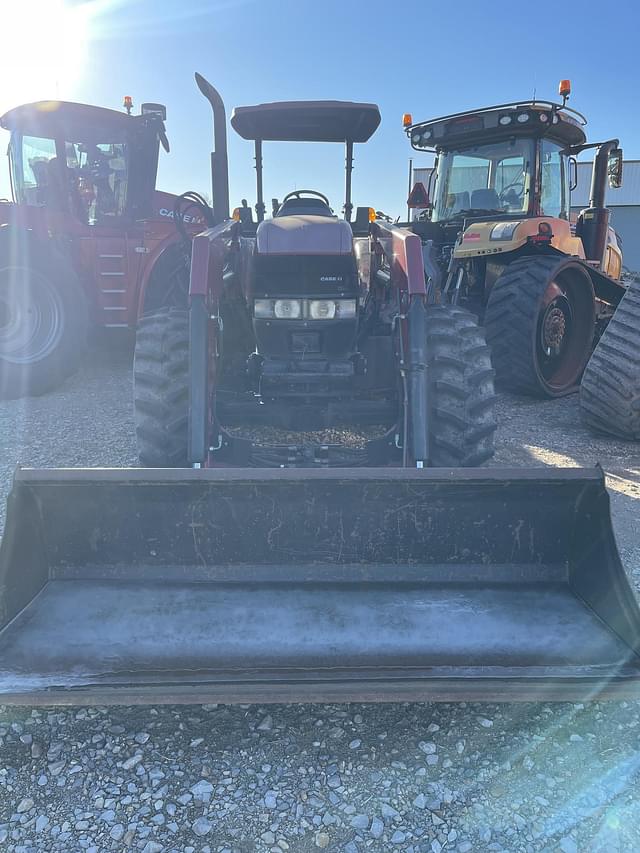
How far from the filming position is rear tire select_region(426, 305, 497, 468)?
10.7 ft

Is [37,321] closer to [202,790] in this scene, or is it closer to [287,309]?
[287,309]

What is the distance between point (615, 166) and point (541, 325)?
7.35ft

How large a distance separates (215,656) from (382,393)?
80.0 inches

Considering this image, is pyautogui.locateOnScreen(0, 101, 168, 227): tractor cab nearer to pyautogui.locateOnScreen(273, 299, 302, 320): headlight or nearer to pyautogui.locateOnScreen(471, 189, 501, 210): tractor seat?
pyautogui.locateOnScreen(471, 189, 501, 210): tractor seat

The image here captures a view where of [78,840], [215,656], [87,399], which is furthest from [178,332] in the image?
[87,399]

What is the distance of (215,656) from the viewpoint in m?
2.08

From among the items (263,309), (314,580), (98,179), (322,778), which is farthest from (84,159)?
(322,778)

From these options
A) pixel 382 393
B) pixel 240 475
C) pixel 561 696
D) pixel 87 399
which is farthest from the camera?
pixel 87 399

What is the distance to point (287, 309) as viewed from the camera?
344cm

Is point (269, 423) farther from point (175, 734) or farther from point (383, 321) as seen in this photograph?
point (175, 734)

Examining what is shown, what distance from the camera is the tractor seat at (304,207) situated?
13.4 ft

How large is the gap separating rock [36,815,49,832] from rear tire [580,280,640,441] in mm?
4729

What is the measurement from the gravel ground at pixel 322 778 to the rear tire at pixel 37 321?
4941 millimetres

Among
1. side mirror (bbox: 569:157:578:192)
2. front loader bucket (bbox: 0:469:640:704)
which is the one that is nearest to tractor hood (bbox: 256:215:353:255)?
front loader bucket (bbox: 0:469:640:704)
